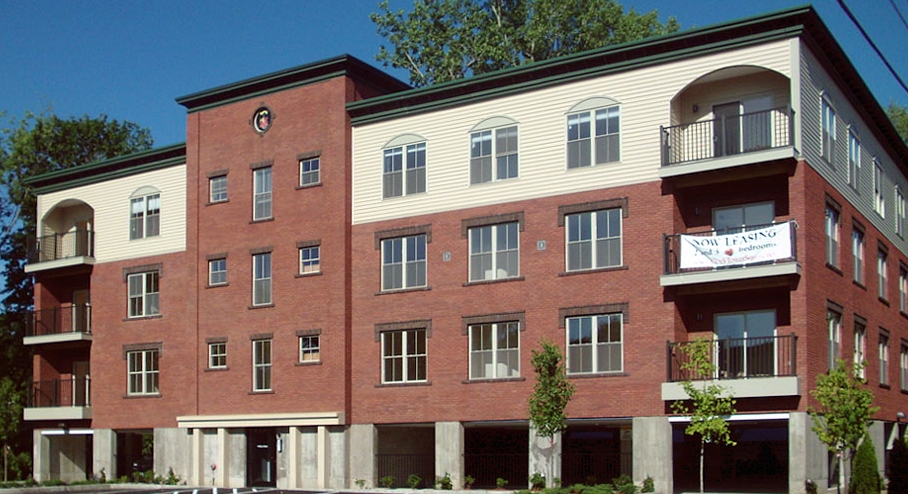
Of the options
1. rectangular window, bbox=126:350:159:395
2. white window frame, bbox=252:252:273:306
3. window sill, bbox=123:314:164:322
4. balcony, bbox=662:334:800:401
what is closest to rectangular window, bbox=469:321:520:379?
balcony, bbox=662:334:800:401

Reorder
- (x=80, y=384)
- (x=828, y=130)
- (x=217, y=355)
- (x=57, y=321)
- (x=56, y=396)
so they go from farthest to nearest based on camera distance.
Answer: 1. (x=57, y=321)
2. (x=80, y=384)
3. (x=56, y=396)
4. (x=217, y=355)
5. (x=828, y=130)

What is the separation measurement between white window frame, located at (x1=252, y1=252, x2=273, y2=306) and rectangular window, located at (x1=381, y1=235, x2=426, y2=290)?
16.5 feet

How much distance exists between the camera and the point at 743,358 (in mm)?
33781

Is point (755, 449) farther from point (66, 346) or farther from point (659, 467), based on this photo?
point (66, 346)

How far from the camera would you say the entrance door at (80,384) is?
50406mm

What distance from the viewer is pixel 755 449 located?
3903cm

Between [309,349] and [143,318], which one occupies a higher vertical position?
Answer: [143,318]

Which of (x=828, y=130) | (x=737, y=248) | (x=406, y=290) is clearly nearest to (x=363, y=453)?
(x=406, y=290)

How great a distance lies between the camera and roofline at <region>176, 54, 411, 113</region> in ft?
137

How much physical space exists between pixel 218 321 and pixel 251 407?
12.3 ft

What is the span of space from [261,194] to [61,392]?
48.2ft

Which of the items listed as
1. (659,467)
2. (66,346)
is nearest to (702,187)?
(659,467)

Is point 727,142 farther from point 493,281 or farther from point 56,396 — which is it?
point 56,396

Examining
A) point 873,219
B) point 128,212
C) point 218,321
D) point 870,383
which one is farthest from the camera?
point 128,212
